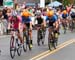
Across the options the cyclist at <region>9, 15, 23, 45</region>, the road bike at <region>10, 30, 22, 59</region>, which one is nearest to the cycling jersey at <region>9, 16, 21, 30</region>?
the cyclist at <region>9, 15, 23, 45</region>

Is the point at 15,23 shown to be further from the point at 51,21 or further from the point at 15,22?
the point at 51,21

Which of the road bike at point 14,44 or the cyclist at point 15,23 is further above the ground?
the cyclist at point 15,23

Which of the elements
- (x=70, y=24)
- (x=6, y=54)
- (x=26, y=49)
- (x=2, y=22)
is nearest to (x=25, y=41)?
(x=26, y=49)

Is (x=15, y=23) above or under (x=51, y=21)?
above

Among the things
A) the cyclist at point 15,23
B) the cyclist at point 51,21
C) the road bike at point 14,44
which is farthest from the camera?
the cyclist at point 51,21

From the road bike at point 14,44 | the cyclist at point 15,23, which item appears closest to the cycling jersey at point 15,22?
the cyclist at point 15,23

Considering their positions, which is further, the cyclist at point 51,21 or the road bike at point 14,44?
the cyclist at point 51,21

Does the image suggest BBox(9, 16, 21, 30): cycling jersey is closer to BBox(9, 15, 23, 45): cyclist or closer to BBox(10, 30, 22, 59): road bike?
BBox(9, 15, 23, 45): cyclist

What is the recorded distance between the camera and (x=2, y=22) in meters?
29.3

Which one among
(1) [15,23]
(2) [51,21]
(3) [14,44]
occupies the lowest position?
(3) [14,44]

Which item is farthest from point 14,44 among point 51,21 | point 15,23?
point 51,21

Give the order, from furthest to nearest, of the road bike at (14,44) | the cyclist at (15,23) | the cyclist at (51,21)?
the cyclist at (51,21), the cyclist at (15,23), the road bike at (14,44)

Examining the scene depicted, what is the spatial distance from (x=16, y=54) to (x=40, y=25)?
465 centimetres

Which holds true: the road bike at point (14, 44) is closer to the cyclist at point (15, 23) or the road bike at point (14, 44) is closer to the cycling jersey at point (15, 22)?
the cyclist at point (15, 23)
